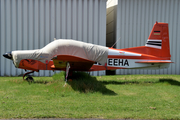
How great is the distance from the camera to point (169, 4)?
13820 millimetres

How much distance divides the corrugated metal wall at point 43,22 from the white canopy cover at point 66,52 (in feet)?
14.3

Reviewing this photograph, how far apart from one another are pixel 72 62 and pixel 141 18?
798 cm

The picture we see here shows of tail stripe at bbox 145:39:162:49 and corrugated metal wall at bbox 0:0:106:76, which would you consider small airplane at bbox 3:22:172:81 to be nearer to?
tail stripe at bbox 145:39:162:49

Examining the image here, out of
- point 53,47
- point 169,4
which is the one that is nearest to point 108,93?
point 53,47

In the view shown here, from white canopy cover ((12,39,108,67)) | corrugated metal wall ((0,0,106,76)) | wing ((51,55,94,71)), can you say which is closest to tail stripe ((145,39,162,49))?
white canopy cover ((12,39,108,67))

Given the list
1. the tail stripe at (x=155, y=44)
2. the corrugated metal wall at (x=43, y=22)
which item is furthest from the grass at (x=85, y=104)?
the corrugated metal wall at (x=43, y=22)

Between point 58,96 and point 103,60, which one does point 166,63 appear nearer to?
point 103,60

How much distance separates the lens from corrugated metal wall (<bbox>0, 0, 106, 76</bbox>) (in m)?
12.7

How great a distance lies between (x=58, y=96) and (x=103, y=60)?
3124mm

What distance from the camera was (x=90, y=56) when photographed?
8180 mm

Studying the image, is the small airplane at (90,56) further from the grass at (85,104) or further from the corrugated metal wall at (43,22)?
the corrugated metal wall at (43,22)

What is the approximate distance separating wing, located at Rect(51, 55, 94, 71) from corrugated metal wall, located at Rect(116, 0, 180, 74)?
5283 mm

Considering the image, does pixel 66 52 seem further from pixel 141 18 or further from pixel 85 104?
pixel 141 18

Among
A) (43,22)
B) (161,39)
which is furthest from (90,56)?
(43,22)
